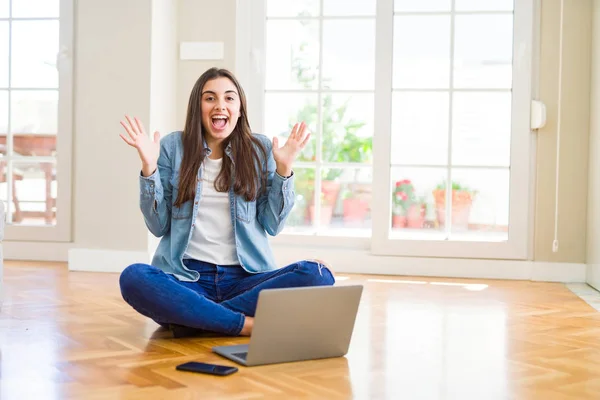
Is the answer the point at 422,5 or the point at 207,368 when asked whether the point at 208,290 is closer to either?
the point at 207,368

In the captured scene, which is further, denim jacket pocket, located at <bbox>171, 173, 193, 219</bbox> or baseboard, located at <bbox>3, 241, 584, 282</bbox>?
baseboard, located at <bbox>3, 241, 584, 282</bbox>

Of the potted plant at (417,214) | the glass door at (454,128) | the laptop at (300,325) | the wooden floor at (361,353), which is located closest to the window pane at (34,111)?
the wooden floor at (361,353)

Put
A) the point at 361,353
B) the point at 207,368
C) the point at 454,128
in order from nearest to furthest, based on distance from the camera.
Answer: the point at 207,368 < the point at 361,353 < the point at 454,128

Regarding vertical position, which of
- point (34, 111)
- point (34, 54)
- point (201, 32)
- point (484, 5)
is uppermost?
point (484, 5)

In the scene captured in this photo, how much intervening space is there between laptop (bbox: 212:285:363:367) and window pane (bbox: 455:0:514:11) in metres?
2.81

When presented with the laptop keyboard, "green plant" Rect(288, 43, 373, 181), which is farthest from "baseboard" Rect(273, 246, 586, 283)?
the laptop keyboard

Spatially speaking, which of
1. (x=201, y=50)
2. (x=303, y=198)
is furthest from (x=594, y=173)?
(x=201, y=50)

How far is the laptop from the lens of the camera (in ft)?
7.41

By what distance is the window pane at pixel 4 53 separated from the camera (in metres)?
5.20

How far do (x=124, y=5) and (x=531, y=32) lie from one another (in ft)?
7.50

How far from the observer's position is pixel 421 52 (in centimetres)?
479

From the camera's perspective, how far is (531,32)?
4.63 metres

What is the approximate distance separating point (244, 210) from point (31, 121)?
2.80 meters

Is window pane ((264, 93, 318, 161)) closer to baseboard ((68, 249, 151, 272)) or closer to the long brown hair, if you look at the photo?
baseboard ((68, 249, 151, 272))
